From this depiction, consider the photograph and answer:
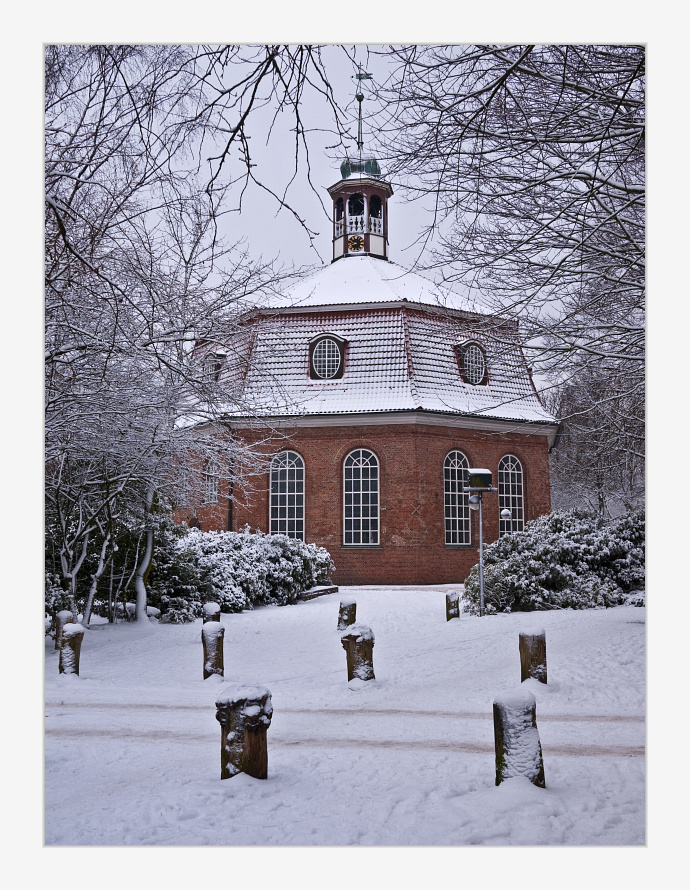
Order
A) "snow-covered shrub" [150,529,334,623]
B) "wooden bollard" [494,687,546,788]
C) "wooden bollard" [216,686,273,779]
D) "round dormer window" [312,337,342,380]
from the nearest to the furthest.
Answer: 1. "wooden bollard" [494,687,546,788]
2. "wooden bollard" [216,686,273,779]
3. "round dormer window" [312,337,342,380]
4. "snow-covered shrub" [150,529,334,623]

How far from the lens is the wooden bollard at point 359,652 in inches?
256

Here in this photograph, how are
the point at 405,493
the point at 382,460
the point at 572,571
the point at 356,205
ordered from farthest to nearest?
the point at 382,460, the point at 405,493, the point at 572,571, the point at 356,205


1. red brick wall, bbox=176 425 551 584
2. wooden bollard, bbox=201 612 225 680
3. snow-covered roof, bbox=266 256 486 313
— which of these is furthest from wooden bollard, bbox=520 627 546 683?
red brick wall, bbox=176 425 551 584

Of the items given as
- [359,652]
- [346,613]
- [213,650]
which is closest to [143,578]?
[346,613]

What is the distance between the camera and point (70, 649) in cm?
650

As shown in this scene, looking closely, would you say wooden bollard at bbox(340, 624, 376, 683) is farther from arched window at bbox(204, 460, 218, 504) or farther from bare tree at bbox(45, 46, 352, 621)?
arched window at bbox(204, 460, 218, 504)

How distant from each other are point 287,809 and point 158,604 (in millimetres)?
7415

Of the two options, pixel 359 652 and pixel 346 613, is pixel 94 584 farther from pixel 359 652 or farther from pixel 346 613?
pixel 359 652

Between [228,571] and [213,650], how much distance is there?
189 inches

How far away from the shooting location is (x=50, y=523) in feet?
25.0

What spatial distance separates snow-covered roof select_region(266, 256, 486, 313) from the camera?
7443 mm

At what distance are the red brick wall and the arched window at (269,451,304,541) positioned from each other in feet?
0.59
